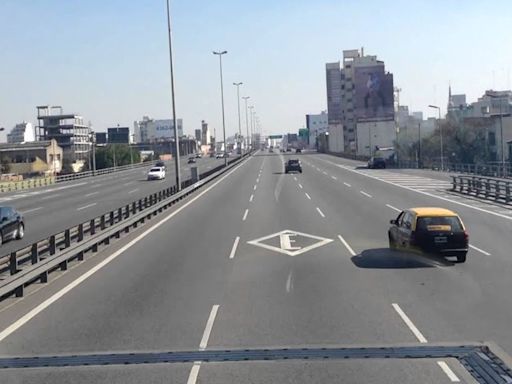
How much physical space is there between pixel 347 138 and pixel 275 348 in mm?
185739

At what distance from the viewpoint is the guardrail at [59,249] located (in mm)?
14703

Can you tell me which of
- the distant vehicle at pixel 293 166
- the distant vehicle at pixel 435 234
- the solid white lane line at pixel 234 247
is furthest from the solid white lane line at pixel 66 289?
the distant vehicle at pixel 293 166

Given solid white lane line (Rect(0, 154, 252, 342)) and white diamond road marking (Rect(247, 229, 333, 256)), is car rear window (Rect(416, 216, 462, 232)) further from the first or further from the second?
solid white lane line (Rect(0, 154, 252, 342))

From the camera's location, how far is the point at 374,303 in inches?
512

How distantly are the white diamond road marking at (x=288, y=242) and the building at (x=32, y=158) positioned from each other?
112 m

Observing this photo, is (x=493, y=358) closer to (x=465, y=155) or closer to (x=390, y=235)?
(x=390, y=235)

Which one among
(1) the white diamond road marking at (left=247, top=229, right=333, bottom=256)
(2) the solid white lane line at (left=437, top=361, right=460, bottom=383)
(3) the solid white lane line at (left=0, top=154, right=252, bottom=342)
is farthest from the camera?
(1) the white diamond road marking at (left=247, top=229, right=333, bottom=256)

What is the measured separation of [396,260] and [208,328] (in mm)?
8282

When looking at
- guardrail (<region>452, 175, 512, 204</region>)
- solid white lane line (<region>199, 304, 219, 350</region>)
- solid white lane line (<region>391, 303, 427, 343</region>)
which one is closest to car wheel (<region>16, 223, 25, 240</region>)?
solid white lane line (<region>199, 304, 219, 350</region>)

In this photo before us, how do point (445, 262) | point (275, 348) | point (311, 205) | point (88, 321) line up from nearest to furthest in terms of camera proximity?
point (275, 348) → point (88, 321) → point (445, 262) → point (311, 205)

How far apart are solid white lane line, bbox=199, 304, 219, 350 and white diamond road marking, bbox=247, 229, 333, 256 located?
295 inches

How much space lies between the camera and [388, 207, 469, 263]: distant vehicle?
17969 mm

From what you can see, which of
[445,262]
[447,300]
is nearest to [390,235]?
[445,262]

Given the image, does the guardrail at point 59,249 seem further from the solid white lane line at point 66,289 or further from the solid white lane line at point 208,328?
the solid white lane line at point 208,328
